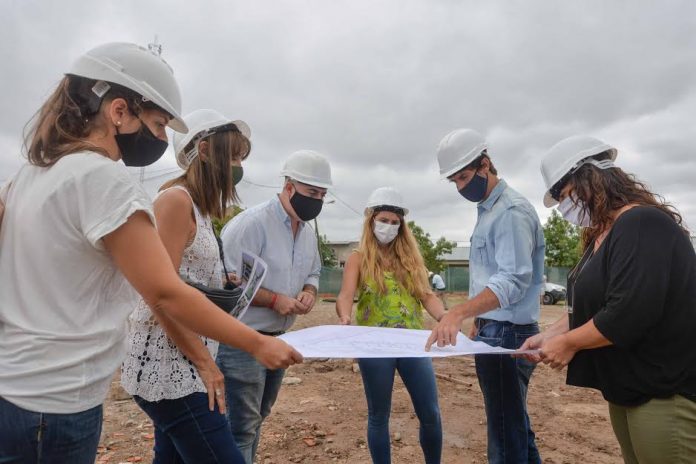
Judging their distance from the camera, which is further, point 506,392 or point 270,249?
point 270,249

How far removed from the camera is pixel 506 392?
9.10 ft

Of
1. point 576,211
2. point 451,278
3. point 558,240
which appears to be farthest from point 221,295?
point 558,240

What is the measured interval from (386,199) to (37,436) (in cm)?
260

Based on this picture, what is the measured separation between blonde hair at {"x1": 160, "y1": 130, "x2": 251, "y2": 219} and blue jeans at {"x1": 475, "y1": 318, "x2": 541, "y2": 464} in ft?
5.36

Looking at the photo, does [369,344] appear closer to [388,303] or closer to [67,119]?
[388,303]

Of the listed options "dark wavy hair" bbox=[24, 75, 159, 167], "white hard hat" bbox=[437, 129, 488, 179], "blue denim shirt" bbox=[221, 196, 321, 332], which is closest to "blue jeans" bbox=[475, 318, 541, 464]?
"white hard hat" bbox=[437, 129, 488, 179]

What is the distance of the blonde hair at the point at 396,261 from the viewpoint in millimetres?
3459

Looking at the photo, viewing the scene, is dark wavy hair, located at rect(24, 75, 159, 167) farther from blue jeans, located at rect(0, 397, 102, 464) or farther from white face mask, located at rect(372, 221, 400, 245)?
white face mask, located at rect(372, 221, 400, 245)

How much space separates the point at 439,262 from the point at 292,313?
3027 cm

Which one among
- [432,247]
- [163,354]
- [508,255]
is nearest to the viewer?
[163,354]

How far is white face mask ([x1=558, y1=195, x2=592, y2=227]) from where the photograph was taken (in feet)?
7.20

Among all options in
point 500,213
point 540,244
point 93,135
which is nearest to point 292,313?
point 500,213

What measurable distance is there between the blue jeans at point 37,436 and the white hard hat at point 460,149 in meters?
2.30

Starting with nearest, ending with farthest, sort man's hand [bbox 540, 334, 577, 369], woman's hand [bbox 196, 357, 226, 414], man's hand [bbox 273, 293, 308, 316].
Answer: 1. woman's hand [bbox 196, 357, 226, 414]
2. man's hand [bbox 540, 334, 577, 369]
3. man's hand [bbox 273, 293, 308, 316]
